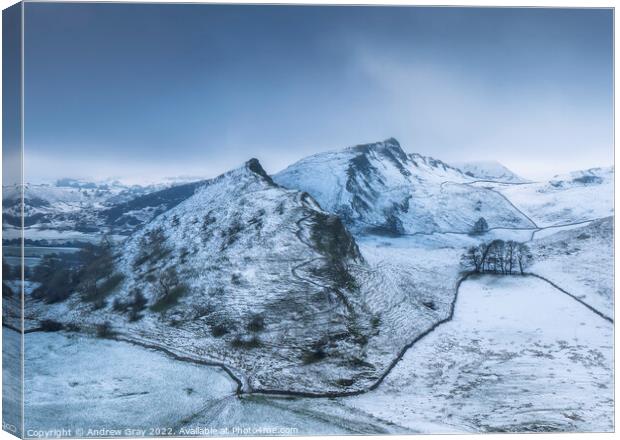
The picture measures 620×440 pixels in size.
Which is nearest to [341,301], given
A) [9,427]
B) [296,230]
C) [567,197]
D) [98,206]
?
[296,230]

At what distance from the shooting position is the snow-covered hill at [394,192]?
45.9ft

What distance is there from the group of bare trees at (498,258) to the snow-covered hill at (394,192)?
74 centimetres

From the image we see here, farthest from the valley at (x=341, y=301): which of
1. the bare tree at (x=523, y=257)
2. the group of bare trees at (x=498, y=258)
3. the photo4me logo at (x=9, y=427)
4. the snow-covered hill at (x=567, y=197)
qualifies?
the photo4me logo at (x=9, y=427)

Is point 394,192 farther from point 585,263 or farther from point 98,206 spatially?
point 98,206

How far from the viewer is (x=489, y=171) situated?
568 inches

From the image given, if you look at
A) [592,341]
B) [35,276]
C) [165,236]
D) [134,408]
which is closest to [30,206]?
[35,276]

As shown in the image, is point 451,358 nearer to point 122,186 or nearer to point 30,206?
point 122,186

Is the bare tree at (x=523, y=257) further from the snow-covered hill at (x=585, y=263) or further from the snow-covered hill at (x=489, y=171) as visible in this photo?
the snow-covered hill at (x=489, y=171)

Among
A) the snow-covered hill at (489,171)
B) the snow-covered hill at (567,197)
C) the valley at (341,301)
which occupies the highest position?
the snow-covered hill at (489,171)

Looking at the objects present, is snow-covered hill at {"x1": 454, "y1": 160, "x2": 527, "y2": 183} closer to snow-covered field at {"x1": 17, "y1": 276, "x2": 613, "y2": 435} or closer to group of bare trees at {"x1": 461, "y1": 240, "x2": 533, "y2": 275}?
group of bare trees at {"x1": 461, "y1": 240, "x2": 533, "y2": 275}

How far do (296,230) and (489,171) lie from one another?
7013 mm

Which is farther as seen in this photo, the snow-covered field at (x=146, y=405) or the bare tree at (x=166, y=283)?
the bare tree at (x=166, y=283)

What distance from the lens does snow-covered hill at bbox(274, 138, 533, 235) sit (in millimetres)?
13992

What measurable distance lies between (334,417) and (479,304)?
572 cm
